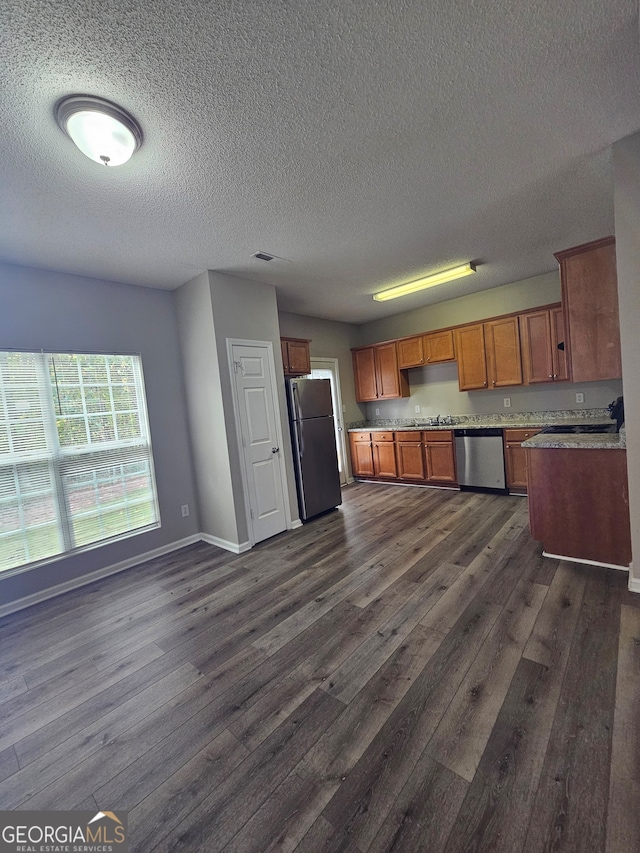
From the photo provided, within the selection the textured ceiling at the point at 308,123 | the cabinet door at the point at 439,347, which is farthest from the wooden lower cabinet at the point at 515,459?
the textured ceiling at the point at 308,123

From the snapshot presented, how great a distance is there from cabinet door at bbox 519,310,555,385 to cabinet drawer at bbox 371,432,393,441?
1.94m

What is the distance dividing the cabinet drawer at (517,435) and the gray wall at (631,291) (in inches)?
81.4

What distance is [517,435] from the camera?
166 inches

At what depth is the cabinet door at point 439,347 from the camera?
494 centimetres

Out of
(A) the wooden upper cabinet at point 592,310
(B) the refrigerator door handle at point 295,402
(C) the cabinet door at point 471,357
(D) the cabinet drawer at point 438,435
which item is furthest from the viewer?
(D) the cabinet drawer at point 438,435

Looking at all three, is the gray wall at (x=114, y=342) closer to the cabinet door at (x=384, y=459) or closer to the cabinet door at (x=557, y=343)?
the cabinet door at (x=384, y=459)

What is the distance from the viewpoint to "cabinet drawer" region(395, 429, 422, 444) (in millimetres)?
5047

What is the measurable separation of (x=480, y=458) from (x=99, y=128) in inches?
181

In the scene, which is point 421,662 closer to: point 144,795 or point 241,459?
point 144,795

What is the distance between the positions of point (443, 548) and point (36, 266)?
13.7 feet

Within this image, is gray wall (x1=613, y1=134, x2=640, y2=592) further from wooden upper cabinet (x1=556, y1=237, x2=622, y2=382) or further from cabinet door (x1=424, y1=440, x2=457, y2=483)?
cabinet door (x1=424, y1=440, x2=457, y2=483)

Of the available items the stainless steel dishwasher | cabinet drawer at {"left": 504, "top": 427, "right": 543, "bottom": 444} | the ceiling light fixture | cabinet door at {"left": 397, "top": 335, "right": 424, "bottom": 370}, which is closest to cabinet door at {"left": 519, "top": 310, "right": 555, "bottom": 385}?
cabinet drawer at {"left": 504, "top": 427, "right": 543, "bottom": 444}

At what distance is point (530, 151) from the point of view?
2014mm

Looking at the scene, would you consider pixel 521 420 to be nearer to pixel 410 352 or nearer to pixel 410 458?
pixel 410 458
